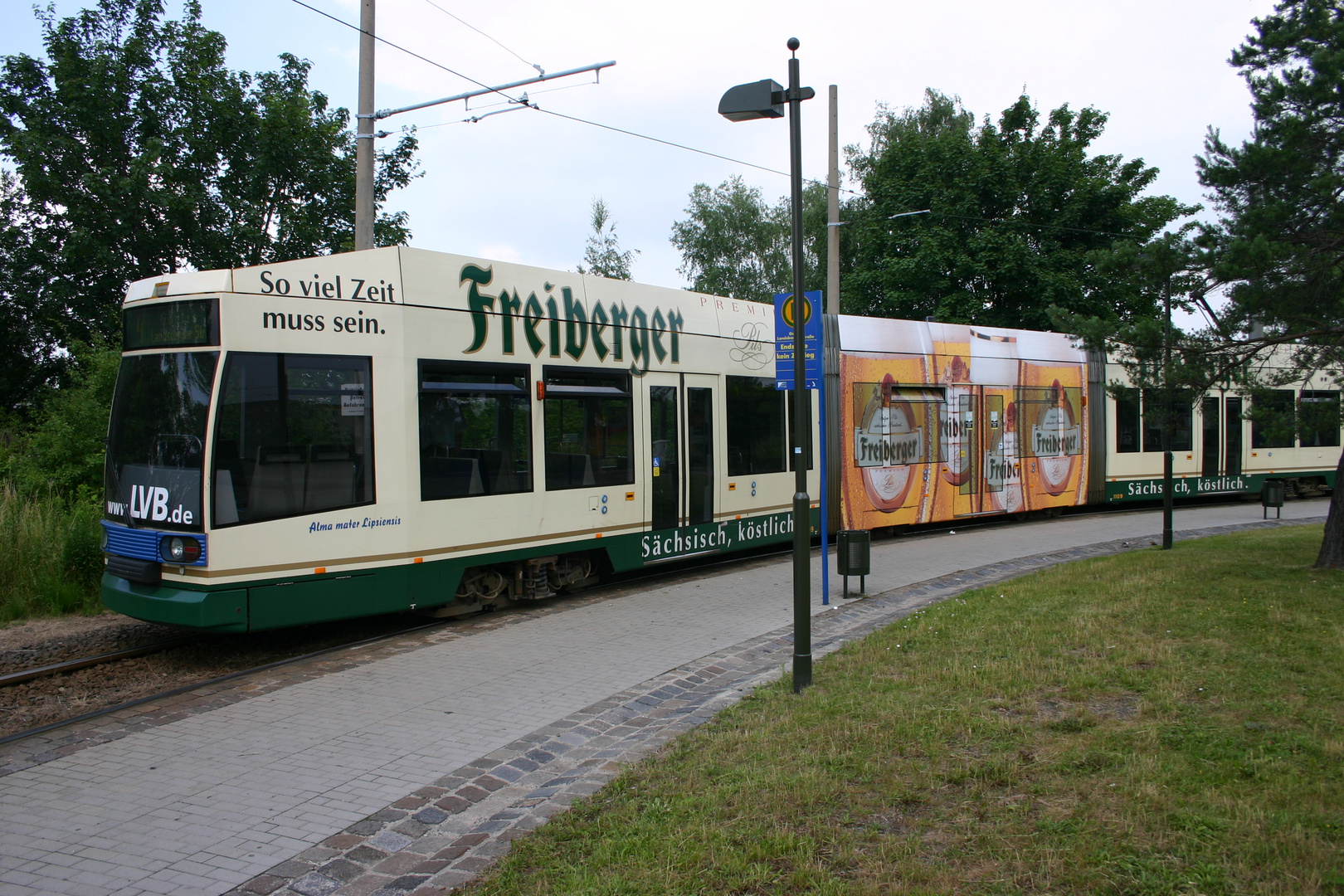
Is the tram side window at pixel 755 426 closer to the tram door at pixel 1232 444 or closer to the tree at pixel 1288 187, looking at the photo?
the tree at pixel 1288 187

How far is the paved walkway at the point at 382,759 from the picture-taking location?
406 centimetres

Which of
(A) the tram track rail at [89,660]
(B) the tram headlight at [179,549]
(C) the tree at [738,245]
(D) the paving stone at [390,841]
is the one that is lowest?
(D) the paving stone at [390,841]

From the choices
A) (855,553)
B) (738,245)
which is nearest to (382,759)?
(855,553)

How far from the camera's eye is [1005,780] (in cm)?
446

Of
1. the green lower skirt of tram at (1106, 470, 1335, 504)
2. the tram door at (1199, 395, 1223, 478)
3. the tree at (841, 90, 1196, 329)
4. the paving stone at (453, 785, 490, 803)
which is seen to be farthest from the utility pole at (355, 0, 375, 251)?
the tree at (841, 90, 1196, 329)

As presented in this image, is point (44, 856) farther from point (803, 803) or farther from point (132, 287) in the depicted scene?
point (132, 287)

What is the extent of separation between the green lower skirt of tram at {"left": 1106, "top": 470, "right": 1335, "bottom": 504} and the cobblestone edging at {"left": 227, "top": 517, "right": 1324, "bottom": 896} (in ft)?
42.4

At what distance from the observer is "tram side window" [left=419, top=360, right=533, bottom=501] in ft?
27.8

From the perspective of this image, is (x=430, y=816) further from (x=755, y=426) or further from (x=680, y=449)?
(x=755, y=426)

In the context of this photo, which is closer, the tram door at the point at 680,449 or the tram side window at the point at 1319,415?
the tram side window at the point at 1319,415

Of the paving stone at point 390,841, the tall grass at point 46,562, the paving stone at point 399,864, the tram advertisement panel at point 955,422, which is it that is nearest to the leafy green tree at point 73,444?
the tall grass at point 46,562

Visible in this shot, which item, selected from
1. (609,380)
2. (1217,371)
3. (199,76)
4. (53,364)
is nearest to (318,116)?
(199,76)

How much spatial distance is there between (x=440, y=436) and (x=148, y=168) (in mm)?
15229

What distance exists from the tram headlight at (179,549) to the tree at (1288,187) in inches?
376
